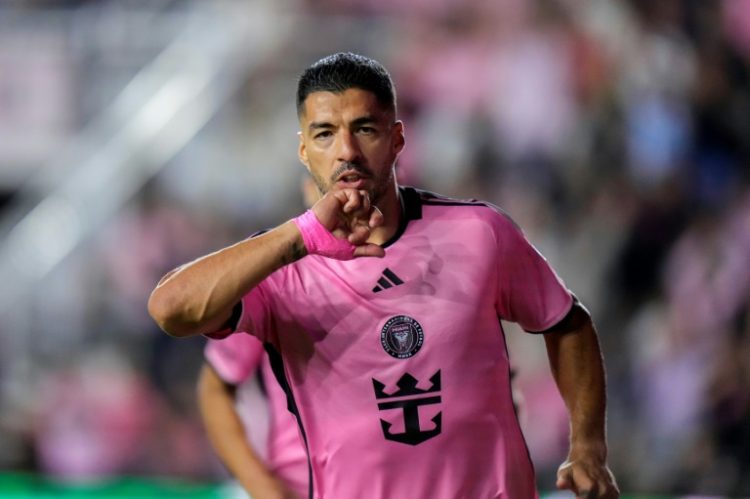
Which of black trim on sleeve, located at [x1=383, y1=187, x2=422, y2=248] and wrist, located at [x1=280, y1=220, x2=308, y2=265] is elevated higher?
black trim on sleeve, located at [x1=383, y1=187, x2=422, y2=248]

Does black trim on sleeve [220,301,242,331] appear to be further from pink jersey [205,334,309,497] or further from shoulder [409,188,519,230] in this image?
pink jersey [205,334,309,497]

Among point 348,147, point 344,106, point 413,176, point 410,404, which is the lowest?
point 410,404

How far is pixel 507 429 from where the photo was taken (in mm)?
3576

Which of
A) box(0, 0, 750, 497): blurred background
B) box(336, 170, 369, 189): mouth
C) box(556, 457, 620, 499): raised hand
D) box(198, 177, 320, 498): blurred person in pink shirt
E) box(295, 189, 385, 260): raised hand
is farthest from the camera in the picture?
box(0, 0, 750, 497): blurred background

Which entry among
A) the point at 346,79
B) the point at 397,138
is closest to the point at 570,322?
the point at 397,138

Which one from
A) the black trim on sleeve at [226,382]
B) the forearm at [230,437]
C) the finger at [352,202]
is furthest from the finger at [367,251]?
the black trim on sleeve at [226,382]

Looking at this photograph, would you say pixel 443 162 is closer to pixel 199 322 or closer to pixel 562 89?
pixel 562 89

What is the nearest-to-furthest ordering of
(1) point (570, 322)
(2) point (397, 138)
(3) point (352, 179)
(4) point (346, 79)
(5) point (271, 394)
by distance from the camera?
(3) point (352, 179)
(4) point (346, 79)
(2) point (397, 138)
(1) point (570, 322)
(5) point (271, 394)

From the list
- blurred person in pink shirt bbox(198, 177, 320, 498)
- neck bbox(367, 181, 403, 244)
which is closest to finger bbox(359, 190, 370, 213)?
neck bbox(367, 181, 403, 244)

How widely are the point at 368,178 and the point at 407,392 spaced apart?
0.58 m

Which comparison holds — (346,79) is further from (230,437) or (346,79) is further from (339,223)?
(230,437)

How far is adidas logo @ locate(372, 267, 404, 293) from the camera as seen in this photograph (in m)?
3.60

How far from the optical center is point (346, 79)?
11.5 ft

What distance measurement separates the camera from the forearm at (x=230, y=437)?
186 inches
